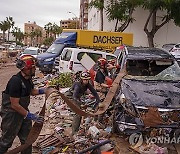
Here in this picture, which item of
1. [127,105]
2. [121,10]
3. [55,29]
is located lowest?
[127,105]

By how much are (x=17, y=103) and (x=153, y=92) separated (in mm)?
2662

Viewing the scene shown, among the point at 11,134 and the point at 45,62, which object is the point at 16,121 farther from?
the point at 45,62

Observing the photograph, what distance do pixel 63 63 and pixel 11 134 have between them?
35.5 ft

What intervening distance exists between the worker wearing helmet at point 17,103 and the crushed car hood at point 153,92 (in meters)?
1.91

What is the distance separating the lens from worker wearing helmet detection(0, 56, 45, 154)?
467 centimetres

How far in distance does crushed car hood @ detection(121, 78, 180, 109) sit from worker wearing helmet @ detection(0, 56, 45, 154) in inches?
75.3

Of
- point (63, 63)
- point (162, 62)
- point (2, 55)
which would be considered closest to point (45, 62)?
point (63, 63)

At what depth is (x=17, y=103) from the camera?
183 inches

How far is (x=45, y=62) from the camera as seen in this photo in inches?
765

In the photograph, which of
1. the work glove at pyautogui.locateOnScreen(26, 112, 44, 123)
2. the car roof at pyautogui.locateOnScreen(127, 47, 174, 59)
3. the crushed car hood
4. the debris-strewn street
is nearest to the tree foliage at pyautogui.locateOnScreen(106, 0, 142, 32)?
the car roof at pyautogui.locateOnScreen(127, 47, 174, 59)

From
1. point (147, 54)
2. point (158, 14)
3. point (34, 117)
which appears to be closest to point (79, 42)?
point (158, 14)

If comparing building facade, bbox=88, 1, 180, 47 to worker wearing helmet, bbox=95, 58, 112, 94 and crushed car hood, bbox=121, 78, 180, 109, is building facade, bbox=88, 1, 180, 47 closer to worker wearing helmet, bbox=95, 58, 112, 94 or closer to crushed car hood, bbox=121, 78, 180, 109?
worker wearing helmet, bbox=95, 58, 112, 94

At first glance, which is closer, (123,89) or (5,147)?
(5,147)

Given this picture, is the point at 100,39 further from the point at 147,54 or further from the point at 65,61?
the point at 147,54
